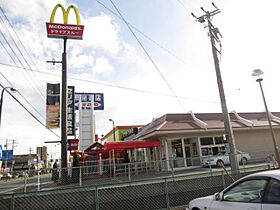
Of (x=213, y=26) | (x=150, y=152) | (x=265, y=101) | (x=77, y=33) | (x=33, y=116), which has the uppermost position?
(x=77, y=33)

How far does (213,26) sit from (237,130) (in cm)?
1303

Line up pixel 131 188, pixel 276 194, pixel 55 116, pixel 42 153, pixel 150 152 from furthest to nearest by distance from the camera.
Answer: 1. pixel 42 153
2. pixel 150 152
3. pixel 55 116
4. pixel 131 188
5. pixel 276 194

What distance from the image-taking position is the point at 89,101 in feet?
141

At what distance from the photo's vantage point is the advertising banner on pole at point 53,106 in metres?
20.7

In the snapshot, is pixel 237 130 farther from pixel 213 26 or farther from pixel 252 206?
pixel 252 206

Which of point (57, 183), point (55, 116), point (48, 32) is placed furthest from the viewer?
point (55, 116)

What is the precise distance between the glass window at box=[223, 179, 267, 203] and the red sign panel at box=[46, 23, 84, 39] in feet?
60.7

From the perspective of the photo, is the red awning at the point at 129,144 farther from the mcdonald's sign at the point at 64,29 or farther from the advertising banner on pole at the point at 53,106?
the mcdonald's sign at the point at 64,29

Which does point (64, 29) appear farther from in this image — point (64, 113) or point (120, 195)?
point (120, 195)

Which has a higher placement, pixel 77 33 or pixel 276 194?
pixel 77 33

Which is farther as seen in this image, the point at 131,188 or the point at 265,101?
the point at 265,101

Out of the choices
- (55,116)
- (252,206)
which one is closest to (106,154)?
(55,116)

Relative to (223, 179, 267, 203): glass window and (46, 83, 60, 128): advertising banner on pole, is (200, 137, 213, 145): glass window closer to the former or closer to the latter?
(46, 83, 60, 128): advertising banner on pole

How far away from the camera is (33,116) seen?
19781 mm
